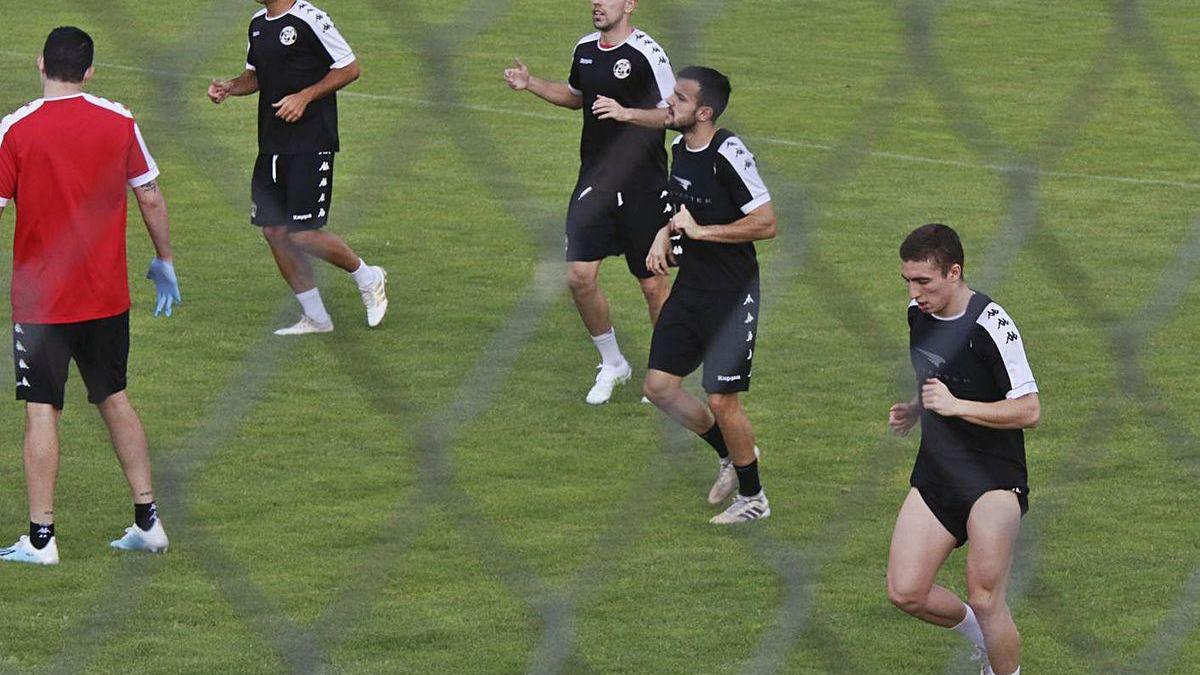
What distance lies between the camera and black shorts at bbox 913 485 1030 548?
18.3ft

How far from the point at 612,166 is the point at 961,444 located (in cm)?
320

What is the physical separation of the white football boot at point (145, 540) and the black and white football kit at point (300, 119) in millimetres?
2695

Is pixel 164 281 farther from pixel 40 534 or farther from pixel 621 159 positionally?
pixel 621 159

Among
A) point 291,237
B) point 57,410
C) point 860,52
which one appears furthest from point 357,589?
point 860,52

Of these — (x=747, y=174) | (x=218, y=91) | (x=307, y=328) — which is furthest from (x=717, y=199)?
(x=307, y=328)

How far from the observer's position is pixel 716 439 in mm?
7328

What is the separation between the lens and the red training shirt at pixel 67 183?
18.0 ft

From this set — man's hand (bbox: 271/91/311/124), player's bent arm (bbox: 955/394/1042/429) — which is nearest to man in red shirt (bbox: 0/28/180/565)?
man's hand (bbox: 271/91/311/124)

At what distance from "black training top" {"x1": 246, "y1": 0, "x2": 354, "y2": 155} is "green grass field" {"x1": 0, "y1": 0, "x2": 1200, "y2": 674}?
0.33 metres

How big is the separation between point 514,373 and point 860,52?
309 inches

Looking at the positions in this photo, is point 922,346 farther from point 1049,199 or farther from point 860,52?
point 860,52

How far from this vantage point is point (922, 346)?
5602 mm

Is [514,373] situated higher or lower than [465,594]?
lower

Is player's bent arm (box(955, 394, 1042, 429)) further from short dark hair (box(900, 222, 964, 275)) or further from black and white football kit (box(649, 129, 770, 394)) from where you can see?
black and white football kit (box(649, 129, 770, 394))
